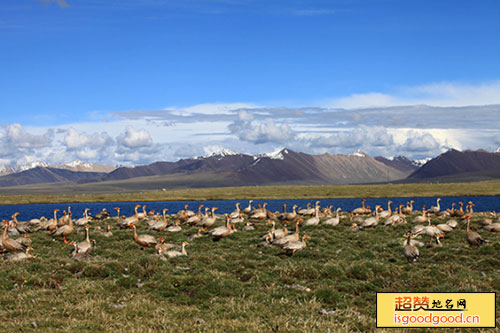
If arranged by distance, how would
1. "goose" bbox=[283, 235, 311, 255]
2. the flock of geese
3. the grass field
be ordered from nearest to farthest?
the grass field < "goose" bbox=[283, 235, 311, 255] < the flock of geese

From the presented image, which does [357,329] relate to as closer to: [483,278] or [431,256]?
[483,278]

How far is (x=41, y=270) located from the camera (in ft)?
65.7

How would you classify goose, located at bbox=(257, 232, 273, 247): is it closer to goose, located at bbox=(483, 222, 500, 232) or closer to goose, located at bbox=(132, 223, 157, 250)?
goose, located at bbox=(132, 223, 157, 250)

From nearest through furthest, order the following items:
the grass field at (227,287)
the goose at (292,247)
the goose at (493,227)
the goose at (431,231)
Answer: the grass field at (227,287) < the goose at (292,247) < the goose at (431,231) < the goose at (493,227)

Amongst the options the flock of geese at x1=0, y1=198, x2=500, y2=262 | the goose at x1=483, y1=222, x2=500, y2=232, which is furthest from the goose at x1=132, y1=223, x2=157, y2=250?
the goose at x1=483, y1=222, x2=500, y2=232

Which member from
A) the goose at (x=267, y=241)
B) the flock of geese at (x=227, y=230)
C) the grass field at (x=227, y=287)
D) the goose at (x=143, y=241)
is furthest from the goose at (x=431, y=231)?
the goose at (x=143, y=241)

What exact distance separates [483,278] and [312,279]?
7121 millimetres

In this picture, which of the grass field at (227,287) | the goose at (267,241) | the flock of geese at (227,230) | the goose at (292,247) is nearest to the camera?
the grass field at (227,287)

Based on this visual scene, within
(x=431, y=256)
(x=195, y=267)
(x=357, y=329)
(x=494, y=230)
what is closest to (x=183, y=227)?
(x=195, y=267)

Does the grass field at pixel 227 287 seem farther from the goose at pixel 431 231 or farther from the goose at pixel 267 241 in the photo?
the goose at pixel 431 231

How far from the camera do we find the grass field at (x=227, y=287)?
1334cm

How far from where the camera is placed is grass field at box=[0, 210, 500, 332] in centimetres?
1334

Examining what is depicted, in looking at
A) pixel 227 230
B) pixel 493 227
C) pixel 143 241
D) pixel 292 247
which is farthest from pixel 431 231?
pixel 143 241

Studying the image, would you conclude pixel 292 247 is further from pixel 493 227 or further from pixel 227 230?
pixel 493 227
